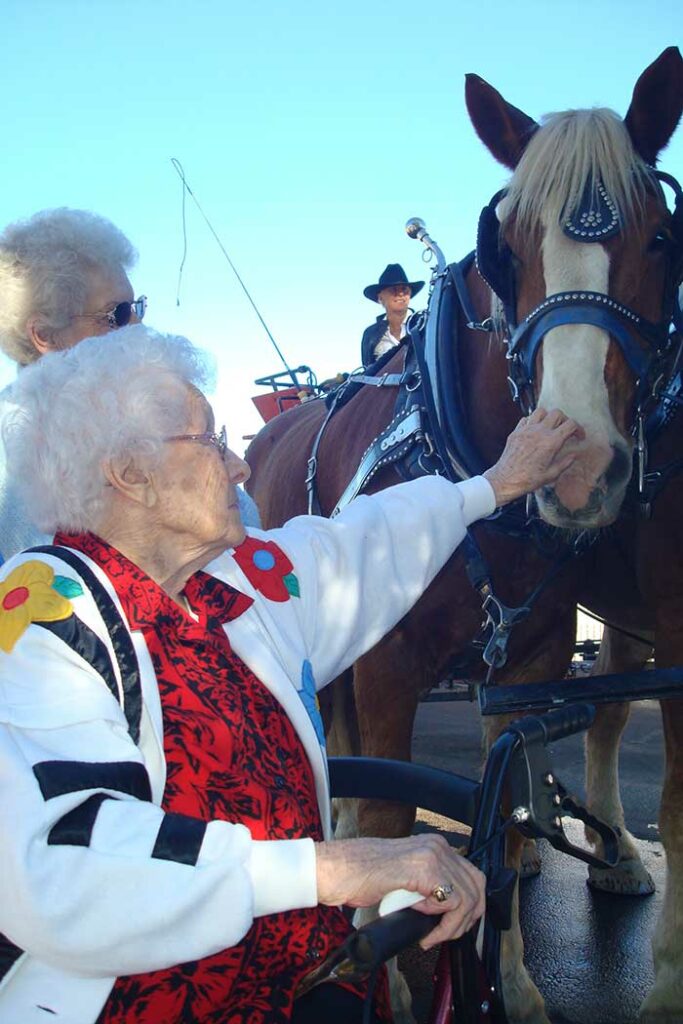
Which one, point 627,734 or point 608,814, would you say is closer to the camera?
point 608,814

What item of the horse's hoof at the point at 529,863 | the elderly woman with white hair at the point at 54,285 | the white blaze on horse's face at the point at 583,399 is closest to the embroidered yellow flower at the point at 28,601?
the elderly woman with white hair at the point at 54,285

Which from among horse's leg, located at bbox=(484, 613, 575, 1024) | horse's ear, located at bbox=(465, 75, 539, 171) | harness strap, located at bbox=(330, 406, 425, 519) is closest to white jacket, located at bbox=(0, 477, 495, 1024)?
harness strap, located at bbox=(330, 406, 425, 519)

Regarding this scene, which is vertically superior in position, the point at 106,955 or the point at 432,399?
the point at 432,399

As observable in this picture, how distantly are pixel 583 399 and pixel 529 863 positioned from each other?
234cm

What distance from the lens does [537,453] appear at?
74.1 inches

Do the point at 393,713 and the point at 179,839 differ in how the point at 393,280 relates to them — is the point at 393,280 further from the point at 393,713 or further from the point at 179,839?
the point at 179,839

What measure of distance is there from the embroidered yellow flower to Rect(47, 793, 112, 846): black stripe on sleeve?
0.83 feet

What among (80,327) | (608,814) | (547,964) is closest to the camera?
(80,327)

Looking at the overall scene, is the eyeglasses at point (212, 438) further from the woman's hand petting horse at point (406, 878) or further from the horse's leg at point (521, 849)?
the horse's leg at point (521, 849)

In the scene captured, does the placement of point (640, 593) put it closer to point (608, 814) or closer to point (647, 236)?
point (647, 236)

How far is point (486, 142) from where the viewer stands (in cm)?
243

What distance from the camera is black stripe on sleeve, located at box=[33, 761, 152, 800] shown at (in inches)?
42.6

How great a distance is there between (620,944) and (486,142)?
2.49 m

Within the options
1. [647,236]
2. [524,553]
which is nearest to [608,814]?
[524,553]
